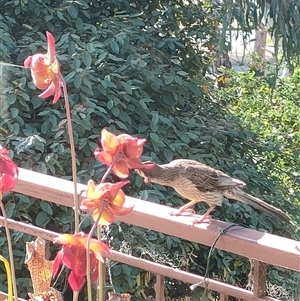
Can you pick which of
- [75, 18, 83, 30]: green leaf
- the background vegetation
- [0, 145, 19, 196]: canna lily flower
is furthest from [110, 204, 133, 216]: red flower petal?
[75, 18, 83, 30]: green leaf

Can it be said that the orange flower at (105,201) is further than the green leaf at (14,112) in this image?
No

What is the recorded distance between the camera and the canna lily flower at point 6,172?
2.75 ft

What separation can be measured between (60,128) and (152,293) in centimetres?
75

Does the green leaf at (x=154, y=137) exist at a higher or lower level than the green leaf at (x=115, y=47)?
lower

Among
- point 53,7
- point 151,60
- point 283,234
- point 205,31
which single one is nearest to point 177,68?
point 151,60

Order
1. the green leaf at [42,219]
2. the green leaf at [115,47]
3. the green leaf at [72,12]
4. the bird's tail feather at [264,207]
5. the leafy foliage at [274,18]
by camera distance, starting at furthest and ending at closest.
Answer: the green leaf at [72,12] → the green leaf at [115,47] → the leafy foliage at [274,18] → the green leaf at [42,219] → the bird's tail feather at [264,207]

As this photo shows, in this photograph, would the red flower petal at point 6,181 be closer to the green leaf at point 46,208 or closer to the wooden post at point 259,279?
the wooden post at point 259,279

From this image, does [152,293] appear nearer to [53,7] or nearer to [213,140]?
[213,140]

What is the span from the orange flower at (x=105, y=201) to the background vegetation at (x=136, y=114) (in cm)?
170

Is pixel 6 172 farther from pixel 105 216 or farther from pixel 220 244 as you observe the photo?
pixel 220 244

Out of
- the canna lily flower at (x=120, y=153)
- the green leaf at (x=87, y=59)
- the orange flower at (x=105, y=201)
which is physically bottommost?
the green leaf at (x=87, y=59)

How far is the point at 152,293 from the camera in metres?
2.83

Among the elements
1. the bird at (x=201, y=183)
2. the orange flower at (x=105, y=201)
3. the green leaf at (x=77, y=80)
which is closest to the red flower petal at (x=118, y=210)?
the orange flower at (x=105, y=201)

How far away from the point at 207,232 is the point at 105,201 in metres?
0.50
